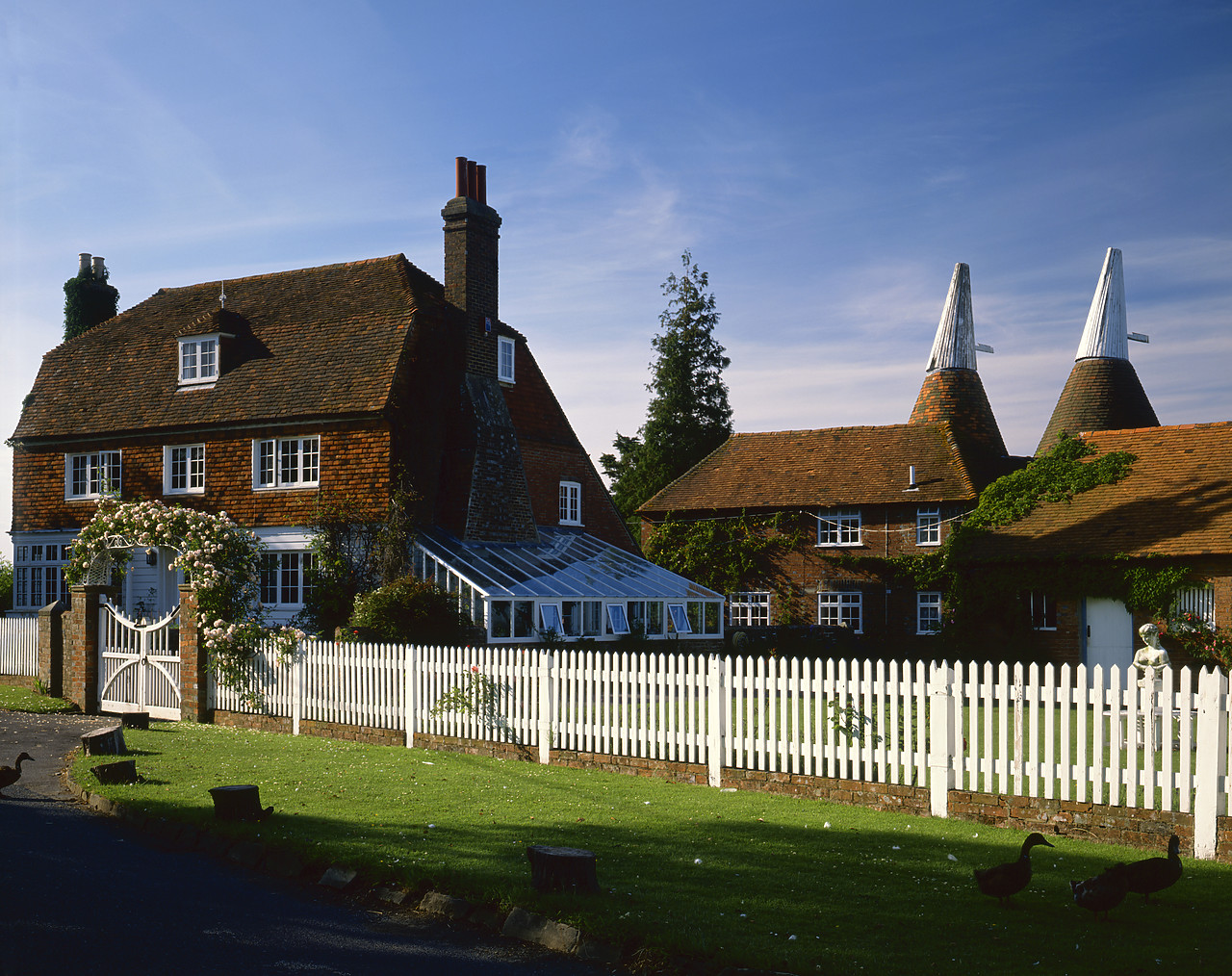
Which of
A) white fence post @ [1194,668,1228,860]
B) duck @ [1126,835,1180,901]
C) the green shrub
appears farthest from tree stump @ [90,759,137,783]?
the green shrub

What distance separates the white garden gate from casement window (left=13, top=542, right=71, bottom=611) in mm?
12330

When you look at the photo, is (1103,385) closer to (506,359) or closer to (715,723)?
(506,359)

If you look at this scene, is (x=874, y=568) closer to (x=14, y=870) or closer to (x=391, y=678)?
(x=391, y=678)

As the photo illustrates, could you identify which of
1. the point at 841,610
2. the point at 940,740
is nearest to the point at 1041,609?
the point at 841,610

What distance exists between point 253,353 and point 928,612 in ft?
68.9

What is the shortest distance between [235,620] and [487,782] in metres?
7.70

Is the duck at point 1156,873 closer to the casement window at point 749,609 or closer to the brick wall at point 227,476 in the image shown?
the brick wall at point 227,476

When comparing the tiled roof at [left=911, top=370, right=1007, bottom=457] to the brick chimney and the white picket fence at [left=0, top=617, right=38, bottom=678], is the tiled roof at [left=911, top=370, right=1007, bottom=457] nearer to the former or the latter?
the brick chimney

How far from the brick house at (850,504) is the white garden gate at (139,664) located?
73.9 ft

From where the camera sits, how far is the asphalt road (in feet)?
20.1

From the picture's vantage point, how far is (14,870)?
26.6ft

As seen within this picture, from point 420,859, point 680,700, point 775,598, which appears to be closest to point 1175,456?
point 775,598

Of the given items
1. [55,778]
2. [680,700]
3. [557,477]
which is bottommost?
[55,778]

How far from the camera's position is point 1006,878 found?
6.88 m
